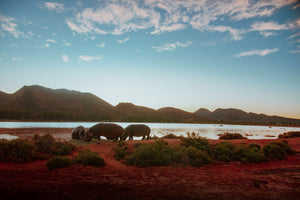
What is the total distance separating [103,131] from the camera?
13266 mm

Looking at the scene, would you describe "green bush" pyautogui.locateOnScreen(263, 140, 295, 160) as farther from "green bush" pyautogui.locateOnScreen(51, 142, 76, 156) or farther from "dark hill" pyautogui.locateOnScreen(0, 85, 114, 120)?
"dark hill" pyautogui.locateOnScreen(0, 85, 114, 120)

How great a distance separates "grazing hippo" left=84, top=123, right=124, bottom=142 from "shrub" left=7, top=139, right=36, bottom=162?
533cm

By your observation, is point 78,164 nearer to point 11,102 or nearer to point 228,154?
point 228,154

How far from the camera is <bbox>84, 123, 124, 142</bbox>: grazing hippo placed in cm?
1314

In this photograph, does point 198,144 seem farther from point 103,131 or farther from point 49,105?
point 49,105

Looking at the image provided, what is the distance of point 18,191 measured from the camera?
405cm

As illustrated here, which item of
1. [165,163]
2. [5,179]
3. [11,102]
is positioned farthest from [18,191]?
[11,102]

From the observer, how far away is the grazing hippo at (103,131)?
517 inches

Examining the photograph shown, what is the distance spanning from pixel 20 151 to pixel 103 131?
6278mm

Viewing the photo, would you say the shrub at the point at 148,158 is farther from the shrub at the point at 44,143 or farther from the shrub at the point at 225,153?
the shrub at the point at 44,143

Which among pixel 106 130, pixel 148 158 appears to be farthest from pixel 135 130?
pixel 148 158

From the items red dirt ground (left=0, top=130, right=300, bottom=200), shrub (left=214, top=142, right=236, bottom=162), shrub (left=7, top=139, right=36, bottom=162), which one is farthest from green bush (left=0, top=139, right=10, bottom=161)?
shrub (left=214, top=142, right=236, bottom=162)

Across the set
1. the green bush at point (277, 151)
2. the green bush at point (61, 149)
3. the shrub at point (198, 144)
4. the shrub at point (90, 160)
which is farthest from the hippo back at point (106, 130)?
the green bush at point (277, 151)

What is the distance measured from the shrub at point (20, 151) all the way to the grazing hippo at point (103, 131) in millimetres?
5331
